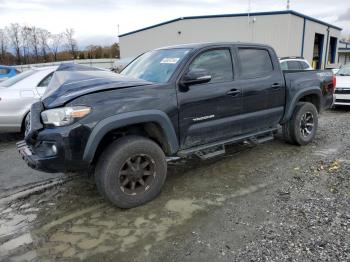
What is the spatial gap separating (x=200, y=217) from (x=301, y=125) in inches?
137

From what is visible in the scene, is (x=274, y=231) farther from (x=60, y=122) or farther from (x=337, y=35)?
(x=337, y=35)

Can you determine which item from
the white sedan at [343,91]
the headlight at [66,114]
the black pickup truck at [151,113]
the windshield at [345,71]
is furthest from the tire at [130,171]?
the windshield at [345,71]

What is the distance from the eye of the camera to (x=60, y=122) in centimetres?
337

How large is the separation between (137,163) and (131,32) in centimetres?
3076

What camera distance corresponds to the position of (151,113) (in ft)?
12.2

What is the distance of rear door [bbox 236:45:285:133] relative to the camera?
15.9 feet

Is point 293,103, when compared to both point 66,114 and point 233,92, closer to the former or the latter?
point 233,92

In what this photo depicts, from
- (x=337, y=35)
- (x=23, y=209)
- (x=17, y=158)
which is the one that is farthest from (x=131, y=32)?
(x=23, y=209)

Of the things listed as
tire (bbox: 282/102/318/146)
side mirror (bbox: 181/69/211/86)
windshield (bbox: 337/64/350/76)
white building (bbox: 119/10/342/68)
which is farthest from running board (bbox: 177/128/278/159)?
white building (bbox: 119/10/342/68)

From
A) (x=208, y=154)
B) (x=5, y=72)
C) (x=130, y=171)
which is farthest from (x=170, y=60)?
(x=5, y=72)

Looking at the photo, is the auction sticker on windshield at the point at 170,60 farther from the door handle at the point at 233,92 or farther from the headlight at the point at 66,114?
the headlight at the point at 66,114

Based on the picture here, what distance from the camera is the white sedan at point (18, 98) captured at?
6.41 metres

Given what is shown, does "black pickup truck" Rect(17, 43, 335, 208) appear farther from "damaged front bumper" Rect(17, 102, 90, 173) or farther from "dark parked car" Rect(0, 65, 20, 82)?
"dark parked car" Rect(0, 65, 20, 82)

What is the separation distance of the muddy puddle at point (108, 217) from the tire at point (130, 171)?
17cm
